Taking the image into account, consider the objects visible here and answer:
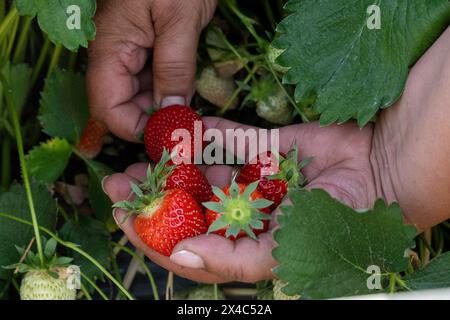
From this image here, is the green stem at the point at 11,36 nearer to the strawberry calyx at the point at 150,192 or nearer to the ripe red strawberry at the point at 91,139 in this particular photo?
the ripe red strawberry at the point at 91,139

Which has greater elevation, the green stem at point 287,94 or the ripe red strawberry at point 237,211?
the green stem at point 287,94

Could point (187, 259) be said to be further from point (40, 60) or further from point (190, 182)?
point (40, 60)

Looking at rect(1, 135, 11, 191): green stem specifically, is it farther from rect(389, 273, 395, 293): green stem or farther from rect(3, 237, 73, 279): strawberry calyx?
rect(389, 273, 395, 293): green stem

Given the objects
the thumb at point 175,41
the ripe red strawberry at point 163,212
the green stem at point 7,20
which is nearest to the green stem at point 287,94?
the thumb at point 175,41

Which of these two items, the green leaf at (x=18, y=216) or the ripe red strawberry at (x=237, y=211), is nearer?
the ripe red strawberry at (x=237, y=211)

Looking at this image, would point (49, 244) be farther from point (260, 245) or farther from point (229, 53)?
point (229, 53)

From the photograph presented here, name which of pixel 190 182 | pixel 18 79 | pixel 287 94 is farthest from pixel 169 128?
pixel 18 79

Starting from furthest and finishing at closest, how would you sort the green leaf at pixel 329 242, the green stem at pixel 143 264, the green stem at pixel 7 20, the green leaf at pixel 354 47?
the green stem at pixel 143 264, the green stem at pixel 7 20, the green leaf at pixel 354 47, the green leaf at pixel 329 242

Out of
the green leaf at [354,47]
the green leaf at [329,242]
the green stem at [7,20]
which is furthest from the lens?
the green stem at [7,20]
